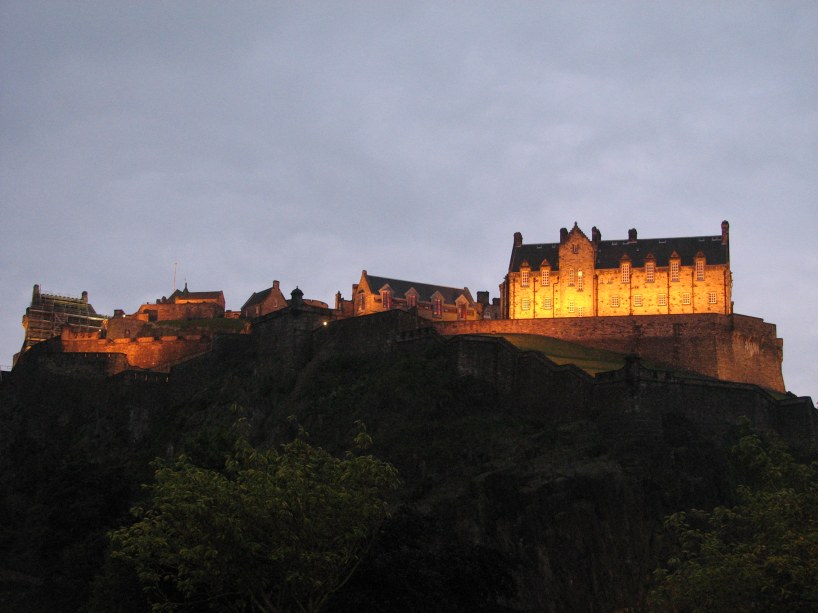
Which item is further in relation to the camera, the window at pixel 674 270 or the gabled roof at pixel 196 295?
the gabled roof at pixel 196 295

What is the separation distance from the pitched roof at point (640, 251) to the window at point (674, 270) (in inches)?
24.0

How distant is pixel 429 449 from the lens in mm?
69812

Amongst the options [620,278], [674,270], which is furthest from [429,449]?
[674,270]

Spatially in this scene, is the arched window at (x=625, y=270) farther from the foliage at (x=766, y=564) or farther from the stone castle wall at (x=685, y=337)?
the foliage at (x=766, y=564)

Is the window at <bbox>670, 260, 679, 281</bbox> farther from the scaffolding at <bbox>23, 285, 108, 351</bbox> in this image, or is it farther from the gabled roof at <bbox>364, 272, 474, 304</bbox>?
the scaffolding at <bbox>23, 285, 108, 351</bbox>

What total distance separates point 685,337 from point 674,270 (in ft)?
29.7

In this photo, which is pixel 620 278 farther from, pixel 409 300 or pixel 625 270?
pixel 409 300

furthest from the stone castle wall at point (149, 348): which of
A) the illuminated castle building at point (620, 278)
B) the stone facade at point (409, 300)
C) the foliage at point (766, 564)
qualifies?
the foliage at point (766, 564)

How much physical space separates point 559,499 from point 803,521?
78.6 ft

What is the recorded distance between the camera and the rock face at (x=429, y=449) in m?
58.4

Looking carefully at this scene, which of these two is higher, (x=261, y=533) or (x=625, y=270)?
(x=625, y=270)

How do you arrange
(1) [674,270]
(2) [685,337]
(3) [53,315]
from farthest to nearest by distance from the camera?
(3) [53,315]
(1) [674,270]
(2) [685,337]

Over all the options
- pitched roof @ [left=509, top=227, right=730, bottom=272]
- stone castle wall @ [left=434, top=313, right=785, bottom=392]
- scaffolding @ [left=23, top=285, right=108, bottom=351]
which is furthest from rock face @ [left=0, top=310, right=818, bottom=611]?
scaffolding @ [left=23, top=285, right=108, bottom=351]

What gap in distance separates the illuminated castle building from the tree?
55.6m
